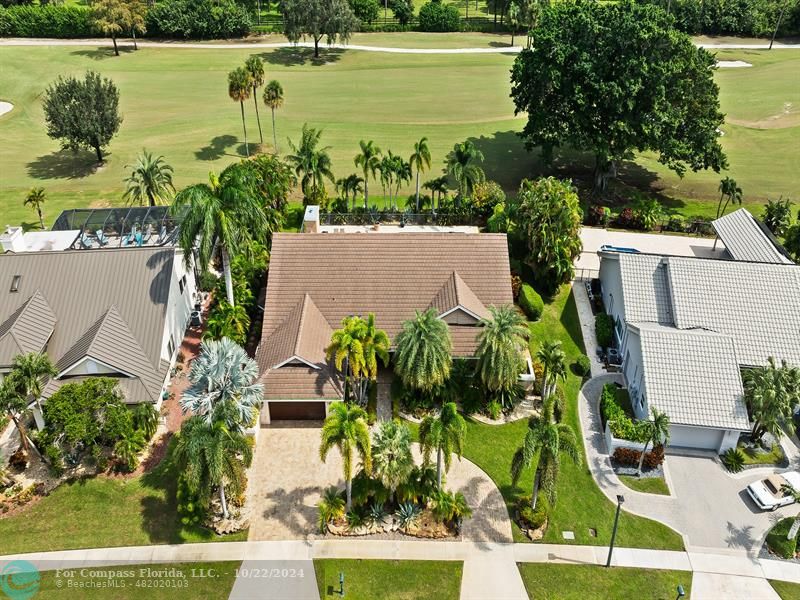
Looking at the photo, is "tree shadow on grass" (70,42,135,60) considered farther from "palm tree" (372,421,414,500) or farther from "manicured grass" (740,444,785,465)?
"manicured grass" (740,444,785,465)

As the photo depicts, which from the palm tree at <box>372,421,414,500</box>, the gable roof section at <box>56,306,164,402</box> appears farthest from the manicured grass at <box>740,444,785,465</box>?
the gable roof section at <box>56,306,164,402</box>

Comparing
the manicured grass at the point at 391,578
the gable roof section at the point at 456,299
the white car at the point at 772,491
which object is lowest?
the manicured grass at the point at 391,578

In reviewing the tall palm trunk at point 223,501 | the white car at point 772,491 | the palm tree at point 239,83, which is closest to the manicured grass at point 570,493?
the white car at point 772,491

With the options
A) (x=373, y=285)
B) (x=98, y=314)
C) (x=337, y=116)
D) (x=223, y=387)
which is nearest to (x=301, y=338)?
(x=373, y=285)

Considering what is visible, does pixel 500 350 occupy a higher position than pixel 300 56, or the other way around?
pixel 300 56

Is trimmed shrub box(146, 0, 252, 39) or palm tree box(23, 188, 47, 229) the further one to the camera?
trimmed shrub box(146, 0, 252, 39)

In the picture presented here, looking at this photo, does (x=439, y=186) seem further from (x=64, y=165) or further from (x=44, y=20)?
(x=44, y=20)

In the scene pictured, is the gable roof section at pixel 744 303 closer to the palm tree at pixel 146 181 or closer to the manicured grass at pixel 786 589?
the manicured grass at pixel 786 589
